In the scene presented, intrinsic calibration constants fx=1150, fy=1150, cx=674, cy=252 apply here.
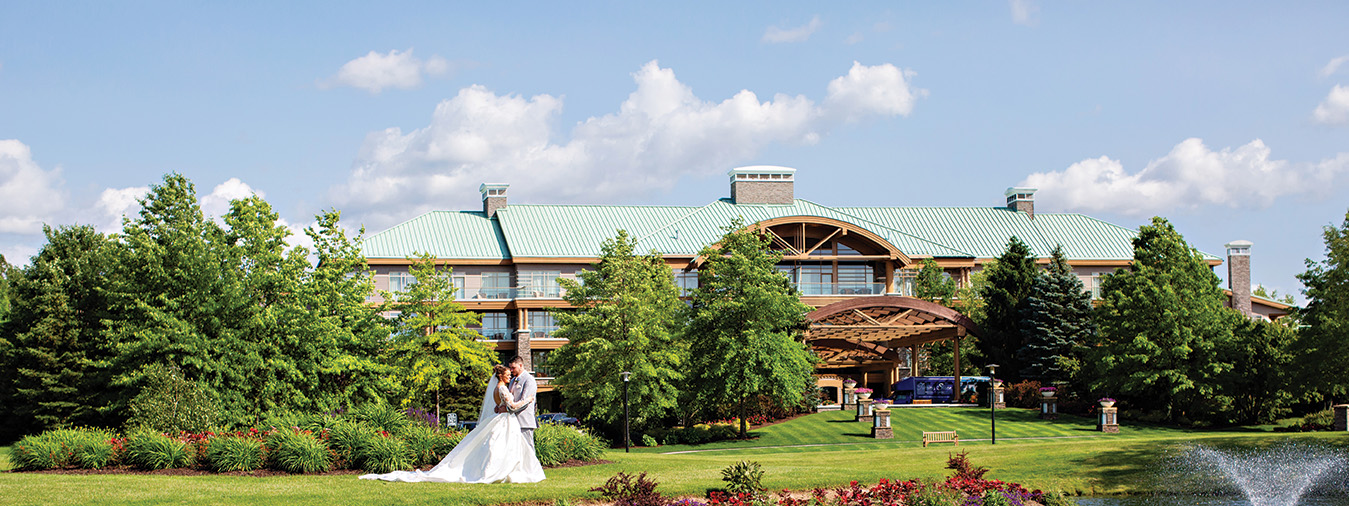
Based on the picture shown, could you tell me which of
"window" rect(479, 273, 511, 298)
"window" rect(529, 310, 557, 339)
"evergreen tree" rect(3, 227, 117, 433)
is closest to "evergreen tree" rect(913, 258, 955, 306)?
"window" rect(529, 310, 557, 339)

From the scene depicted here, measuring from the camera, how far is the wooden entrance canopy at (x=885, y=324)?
1935 inches

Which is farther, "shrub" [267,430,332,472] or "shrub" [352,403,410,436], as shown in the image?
"shrub" [352,403,410,436]

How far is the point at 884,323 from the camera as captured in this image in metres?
50.4

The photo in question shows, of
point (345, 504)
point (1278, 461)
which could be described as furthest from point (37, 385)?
point (1278, 461)

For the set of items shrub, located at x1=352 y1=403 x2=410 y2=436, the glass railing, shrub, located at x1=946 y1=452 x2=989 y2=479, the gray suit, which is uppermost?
the glass railing

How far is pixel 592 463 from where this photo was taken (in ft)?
70.3

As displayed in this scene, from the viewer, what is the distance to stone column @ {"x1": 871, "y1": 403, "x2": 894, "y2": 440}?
131 ft

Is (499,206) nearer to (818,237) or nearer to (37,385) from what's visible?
(818,237)

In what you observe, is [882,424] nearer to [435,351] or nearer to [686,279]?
[435,351]

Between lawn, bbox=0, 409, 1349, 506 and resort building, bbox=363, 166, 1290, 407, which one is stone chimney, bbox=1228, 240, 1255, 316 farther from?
lawn, bbox=0, 409, 1349, 506

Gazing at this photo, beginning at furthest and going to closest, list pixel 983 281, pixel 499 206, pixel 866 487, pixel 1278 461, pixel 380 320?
pixel 499 206 < pixel 983 281 < pixel 380 320 < pixel 1278 461 < pixel 866 487

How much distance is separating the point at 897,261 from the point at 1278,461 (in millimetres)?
39239

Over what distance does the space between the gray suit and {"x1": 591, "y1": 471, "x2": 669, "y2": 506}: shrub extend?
1.48 metres

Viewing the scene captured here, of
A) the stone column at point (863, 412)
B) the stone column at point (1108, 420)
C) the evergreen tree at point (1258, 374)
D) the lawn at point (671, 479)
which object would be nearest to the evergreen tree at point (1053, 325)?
the evergreen tree at point (1258, 374)
